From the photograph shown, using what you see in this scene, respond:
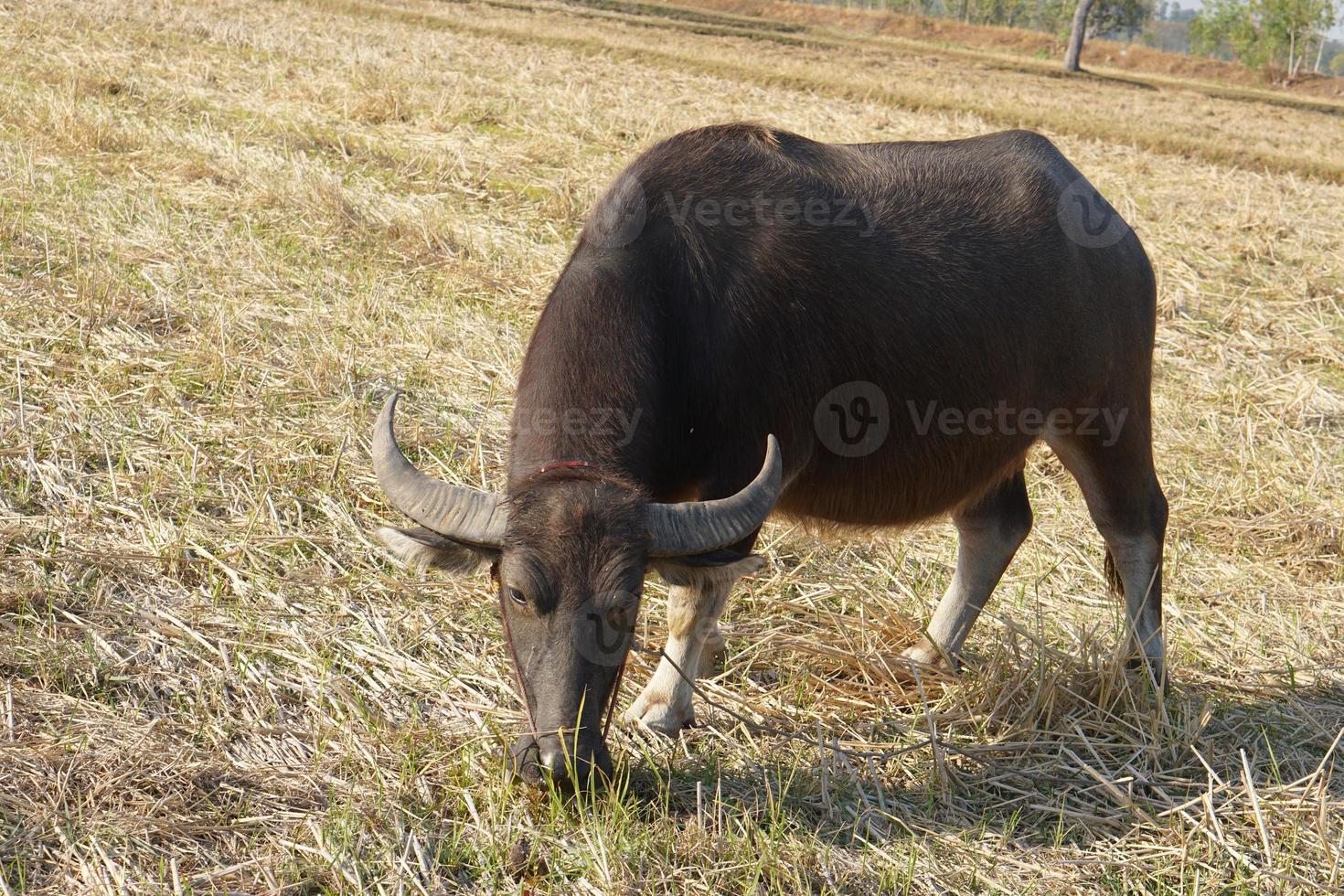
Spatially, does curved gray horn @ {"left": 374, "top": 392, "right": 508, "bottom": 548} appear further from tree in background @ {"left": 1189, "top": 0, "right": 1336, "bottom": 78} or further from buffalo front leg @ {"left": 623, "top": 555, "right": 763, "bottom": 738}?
tree in background @ {"left": 1189, "top": 0, "right": 1336, "bottom": 78}

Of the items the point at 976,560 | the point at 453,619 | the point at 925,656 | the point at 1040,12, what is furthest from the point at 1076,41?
the point at 453,619

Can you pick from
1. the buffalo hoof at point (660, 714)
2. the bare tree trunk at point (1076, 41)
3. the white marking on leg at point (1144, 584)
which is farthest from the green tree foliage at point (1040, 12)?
the buffalo hoof at point (660, 714)

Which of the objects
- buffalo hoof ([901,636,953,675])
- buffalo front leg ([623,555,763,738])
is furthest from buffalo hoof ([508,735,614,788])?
buffalo hoof ([901,636,953,675])

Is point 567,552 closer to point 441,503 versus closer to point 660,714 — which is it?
point 441,503

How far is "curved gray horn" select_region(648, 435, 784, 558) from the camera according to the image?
2.61 m

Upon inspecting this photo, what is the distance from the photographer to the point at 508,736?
3160 millimetres

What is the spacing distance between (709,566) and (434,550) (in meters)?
0.68

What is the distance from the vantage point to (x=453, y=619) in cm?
379

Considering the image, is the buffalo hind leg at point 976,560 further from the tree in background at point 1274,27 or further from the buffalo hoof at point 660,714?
the tree in background at point 1274,27

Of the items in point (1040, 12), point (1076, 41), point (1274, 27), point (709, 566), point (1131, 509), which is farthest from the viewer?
point (1040, 12)

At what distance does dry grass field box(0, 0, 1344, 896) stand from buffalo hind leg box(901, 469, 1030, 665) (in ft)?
0.39

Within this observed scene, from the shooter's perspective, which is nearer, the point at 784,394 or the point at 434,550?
the point at 434,550

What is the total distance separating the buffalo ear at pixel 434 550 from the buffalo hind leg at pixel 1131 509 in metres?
2.29

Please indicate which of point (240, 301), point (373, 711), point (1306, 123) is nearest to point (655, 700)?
point (373, 711)
